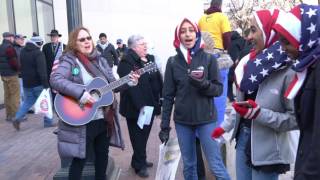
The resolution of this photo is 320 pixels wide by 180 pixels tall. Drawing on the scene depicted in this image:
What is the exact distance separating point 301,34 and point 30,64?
773 centimetres

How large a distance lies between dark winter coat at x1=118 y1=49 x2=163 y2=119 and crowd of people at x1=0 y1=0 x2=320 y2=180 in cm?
1

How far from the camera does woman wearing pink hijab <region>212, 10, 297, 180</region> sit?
9.43ft

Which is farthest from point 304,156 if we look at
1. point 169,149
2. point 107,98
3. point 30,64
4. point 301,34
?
point 30,64

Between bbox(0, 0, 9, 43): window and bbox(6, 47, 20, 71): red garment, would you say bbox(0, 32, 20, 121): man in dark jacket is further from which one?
bbox(0, 0, 9, 43): window

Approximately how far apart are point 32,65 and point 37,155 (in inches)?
111

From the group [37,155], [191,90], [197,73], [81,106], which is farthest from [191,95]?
[37,155]

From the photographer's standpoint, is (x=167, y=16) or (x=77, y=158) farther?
(x=167, y=16)

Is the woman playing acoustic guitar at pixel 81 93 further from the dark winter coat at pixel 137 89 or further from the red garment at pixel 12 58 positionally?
the red garment at pixel 12 58

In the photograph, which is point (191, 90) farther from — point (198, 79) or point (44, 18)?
point (44, 18)

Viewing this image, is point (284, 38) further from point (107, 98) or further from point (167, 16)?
point (167, 16)

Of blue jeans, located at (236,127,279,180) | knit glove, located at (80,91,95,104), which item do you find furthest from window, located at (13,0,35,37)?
blue jeans, located at (236,127,279,180)

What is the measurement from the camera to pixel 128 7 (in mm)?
19797

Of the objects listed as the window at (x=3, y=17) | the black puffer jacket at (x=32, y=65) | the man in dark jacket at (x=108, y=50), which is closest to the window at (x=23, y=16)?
the window at (x=3, y=17)

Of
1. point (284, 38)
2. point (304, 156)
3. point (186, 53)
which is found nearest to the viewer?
point (304, 156)
